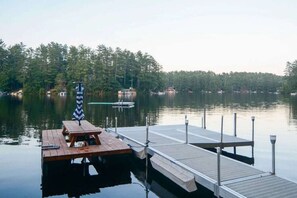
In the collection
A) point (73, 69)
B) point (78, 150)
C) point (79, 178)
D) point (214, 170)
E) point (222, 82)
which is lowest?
point (79, 178)

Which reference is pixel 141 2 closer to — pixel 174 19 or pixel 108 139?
pixel 174 19

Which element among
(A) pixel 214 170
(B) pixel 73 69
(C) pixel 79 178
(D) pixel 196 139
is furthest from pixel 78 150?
(B) pixel 73 69

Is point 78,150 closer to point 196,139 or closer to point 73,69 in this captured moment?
point 196,139

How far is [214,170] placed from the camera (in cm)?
822

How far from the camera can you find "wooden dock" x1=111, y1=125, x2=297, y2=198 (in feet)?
21.5

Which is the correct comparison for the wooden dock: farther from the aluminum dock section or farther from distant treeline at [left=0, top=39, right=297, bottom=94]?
distant treeline at [left=0, top=39, right=297, bottom=94]

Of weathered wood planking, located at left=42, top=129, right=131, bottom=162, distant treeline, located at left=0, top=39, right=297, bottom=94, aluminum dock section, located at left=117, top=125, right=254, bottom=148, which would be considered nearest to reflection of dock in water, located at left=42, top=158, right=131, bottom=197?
weathered wood planking, located at left=42, top=129, right=131, bottom=162

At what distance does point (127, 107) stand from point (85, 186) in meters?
30.8

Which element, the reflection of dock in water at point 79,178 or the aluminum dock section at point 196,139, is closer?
the reflection of dock in water at point 79,178

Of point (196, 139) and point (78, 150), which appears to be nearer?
point (78, 150)

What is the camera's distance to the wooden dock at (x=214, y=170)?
21.5ft

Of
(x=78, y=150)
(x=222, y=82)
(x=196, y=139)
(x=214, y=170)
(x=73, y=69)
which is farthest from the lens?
(x=222, y=82)

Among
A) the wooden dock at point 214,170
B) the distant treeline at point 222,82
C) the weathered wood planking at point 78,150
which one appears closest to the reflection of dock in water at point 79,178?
the weathered wood planking at point 78,150

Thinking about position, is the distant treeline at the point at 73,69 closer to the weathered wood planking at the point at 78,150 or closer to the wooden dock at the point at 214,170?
the weathered wood planking at the point at 78,150
